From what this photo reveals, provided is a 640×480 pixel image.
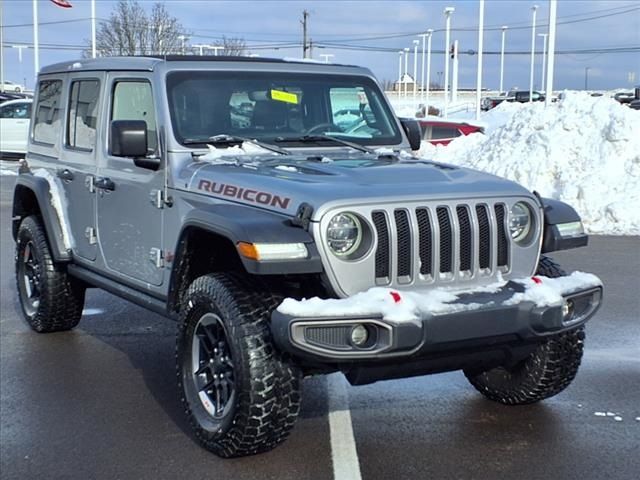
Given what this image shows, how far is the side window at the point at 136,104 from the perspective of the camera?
5.43 meters

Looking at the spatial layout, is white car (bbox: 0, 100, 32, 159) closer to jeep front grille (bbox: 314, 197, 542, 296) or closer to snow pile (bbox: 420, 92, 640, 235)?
snow pile (bbox: 420, 92, 640, 235)

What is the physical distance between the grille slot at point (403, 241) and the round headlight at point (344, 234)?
0.64 ft

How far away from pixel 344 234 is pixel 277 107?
179 cm

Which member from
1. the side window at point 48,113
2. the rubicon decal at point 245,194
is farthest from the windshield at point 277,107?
the side window at point 48,113

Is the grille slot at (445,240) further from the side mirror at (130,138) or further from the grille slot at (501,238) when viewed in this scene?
the side mirror at (130,138)

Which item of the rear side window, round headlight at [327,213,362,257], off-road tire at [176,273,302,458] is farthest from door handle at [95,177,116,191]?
the rear side window

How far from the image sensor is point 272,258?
3945 millimetres

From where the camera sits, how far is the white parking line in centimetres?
434

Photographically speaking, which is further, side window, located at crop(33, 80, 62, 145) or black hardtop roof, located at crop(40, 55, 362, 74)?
side window, located at crop(33, 80, 62, 145)

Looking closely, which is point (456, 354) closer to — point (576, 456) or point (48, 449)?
point (576, 456)

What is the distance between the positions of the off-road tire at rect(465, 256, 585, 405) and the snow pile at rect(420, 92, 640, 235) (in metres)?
8.06

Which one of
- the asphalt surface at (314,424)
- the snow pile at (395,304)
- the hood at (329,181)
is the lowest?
the asphalt surface at (314,424)

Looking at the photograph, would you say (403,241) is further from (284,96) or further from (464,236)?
(284,96)

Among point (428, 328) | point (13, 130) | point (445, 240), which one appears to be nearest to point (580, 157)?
point (445, 240)
